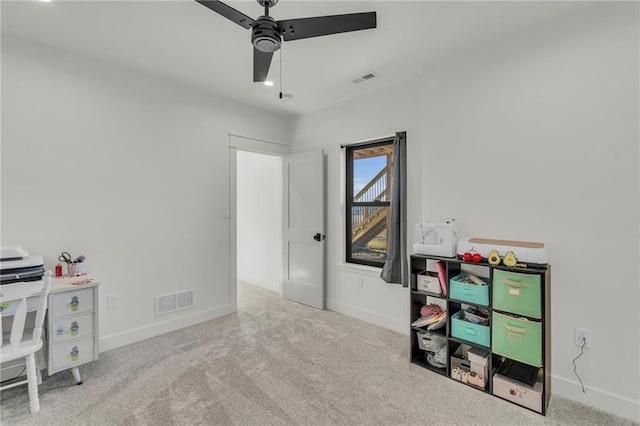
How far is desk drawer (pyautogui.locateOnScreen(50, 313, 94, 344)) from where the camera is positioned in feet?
6.91

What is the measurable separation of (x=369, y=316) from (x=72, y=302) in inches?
106

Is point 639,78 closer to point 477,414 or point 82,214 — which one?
point 477,414

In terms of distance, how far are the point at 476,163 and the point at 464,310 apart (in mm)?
1190

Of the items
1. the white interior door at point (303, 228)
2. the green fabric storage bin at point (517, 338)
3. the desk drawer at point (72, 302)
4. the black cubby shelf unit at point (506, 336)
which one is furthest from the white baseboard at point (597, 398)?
the desk drawer at point (72, 302)

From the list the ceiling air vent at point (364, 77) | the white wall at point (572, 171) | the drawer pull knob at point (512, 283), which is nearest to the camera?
the white wall at point (572, 171)

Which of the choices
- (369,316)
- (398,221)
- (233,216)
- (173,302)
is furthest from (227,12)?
(369,316)

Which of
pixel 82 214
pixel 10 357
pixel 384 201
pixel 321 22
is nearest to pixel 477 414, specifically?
pixel 384 201

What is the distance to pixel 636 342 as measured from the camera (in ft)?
6.12

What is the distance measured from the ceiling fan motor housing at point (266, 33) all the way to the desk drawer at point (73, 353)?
238 centimetres

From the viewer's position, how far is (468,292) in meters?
2.24

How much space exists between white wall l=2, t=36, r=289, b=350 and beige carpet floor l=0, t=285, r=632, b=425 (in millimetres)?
608

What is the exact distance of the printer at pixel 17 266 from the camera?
200cm

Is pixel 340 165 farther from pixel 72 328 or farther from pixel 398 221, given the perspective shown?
pixel 72 328

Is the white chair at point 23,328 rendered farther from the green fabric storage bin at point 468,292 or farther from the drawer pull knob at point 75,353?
the green fabric storage bin at point 468,292
